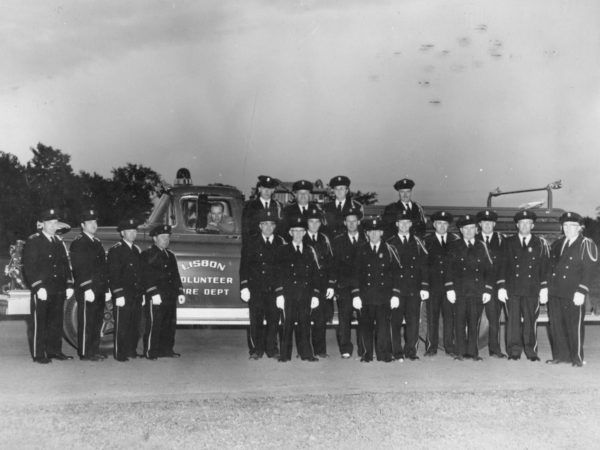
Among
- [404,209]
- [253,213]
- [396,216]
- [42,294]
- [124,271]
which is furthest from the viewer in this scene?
[404,209]

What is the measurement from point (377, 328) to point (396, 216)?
142 cm

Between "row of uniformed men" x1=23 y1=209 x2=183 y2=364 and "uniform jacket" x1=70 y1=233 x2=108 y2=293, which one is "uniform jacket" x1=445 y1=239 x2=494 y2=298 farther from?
"uniform jacket" x1=70 y1=233 x2=108 y2=293

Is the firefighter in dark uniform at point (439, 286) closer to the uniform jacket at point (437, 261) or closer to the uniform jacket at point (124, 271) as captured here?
the uniform jacket at point (437, 261)

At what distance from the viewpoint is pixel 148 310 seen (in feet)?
24.2

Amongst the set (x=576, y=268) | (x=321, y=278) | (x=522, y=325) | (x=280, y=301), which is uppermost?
(x=576, y=268)

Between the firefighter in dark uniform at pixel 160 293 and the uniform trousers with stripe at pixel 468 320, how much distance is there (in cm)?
316

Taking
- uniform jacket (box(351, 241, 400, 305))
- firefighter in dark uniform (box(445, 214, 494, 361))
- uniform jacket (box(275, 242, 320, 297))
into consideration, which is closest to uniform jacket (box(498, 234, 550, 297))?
firefighter in dark uniform (box(445, 214, 494, 361))

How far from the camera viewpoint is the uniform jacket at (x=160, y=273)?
727cm

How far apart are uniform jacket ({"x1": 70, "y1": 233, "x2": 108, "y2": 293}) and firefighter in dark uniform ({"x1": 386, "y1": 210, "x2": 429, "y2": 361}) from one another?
10.6ft

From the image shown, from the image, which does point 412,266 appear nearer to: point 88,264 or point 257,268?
point 257,268

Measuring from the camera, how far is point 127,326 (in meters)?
7.32

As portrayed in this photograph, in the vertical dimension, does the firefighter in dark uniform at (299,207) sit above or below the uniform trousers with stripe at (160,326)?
above

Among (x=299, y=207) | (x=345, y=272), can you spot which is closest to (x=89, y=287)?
(x=299, y=207)

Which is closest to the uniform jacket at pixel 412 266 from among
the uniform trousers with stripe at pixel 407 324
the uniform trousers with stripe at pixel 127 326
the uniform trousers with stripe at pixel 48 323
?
the uniform trousers with stripe at pixel 407 324
